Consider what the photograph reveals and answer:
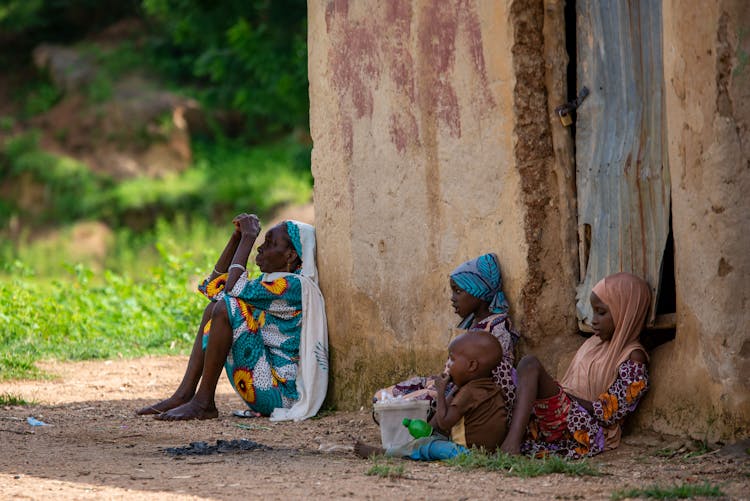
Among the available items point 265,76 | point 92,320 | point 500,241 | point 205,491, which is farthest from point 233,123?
point 205,491

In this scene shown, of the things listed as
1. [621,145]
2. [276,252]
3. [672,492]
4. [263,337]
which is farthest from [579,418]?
[276,252]

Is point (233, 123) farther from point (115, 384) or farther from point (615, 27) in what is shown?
point (615, 27)

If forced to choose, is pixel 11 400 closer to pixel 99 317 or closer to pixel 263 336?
pixel 263 336

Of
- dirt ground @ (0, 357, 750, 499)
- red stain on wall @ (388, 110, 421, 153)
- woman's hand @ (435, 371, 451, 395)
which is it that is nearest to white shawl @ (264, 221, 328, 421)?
dirt ground @ (0, 357, 750, 499)

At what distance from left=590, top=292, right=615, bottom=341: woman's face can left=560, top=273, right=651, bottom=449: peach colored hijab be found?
2 cm

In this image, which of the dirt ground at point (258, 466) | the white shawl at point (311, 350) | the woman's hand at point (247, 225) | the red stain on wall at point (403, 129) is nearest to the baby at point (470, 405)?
the dirt ground at point (258, 466)

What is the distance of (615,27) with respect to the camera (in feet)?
16.7

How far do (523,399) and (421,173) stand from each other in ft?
5.29

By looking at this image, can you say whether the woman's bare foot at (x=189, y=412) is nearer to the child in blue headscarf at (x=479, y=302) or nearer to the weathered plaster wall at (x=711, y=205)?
the child in blue headscarf at (x=479, y=302)

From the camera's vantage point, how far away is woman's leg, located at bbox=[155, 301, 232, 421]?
19.9 ft

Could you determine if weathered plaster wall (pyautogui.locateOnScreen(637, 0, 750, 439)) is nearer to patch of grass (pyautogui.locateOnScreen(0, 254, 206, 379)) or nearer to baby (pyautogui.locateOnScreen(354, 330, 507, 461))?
baby (pyautogui.locateOnScreen(354, 330, 507, 461))

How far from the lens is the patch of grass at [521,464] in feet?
13.8

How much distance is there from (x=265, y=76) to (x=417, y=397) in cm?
974

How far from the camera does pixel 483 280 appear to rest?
5.23m
